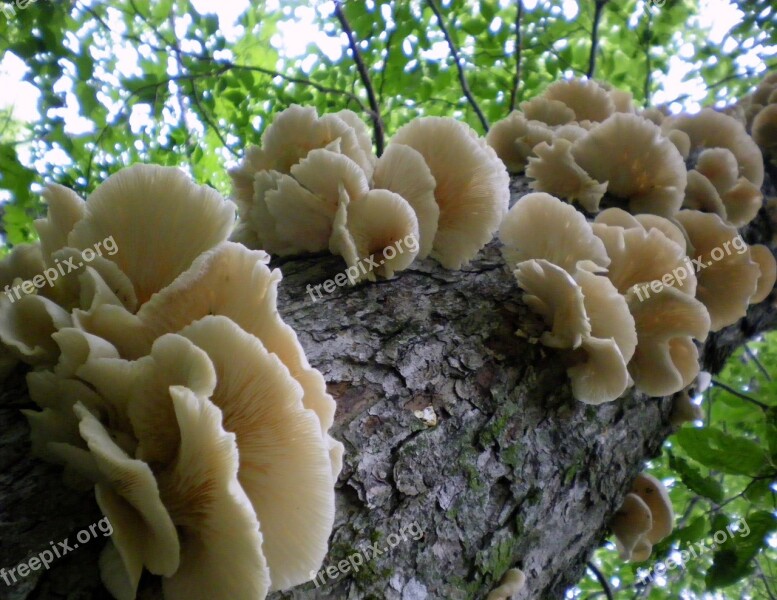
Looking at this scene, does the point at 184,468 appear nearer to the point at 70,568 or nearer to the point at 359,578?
the point at 70,568

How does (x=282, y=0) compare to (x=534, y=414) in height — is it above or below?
above

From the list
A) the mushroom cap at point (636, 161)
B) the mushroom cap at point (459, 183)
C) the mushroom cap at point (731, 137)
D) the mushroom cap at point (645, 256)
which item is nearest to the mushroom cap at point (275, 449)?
the mushroom cap at point (459, 183)

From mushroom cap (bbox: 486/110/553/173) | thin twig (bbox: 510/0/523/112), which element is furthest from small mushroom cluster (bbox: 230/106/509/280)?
thin twig (bbox: 510/0/523/112)

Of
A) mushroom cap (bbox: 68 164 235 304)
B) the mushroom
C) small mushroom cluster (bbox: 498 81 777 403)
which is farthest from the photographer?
small mushroom cluster (bbox: 498 81 777 403)

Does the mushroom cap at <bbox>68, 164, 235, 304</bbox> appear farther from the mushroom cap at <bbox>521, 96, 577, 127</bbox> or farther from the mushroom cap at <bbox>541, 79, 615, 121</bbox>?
the mushroom cap at <bbox>541, 79, 615, 121</bbox>

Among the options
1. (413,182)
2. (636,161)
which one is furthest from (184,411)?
Result: (636,161)

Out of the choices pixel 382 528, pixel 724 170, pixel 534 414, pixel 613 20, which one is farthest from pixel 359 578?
pixel 613 20
